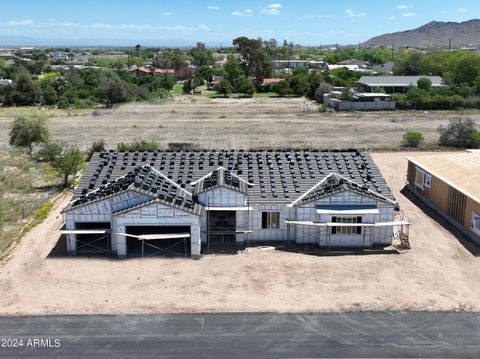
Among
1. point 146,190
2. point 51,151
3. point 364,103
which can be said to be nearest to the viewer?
point 146,190

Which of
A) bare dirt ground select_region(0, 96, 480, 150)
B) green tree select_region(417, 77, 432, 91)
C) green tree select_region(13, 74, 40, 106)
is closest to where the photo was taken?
bare dirt ground select_region(0, 96, 480, 150)

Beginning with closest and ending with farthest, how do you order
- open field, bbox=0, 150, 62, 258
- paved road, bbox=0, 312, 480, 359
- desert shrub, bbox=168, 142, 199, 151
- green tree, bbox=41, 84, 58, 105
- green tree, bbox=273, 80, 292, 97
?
paved road, bbox=0, 312, 480, 359 → open field, bbox=0, 150, 62, 258 → desert shrub, bbox=168, 142, 199, 151 → green tree, bbox=41, 84, 58, 105 → green tree, bbox=273, 80, 292, 97

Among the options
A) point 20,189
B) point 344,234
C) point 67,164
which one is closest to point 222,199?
point 344,234

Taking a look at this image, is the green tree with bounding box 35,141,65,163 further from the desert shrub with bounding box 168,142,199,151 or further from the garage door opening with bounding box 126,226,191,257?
the garage door opening with bounding box 126,226,191,257

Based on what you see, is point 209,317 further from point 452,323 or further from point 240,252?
point 452,323

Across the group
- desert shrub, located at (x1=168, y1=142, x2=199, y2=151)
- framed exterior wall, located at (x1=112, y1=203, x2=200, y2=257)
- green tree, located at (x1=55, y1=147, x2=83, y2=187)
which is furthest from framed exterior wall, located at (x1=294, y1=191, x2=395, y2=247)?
desert shrub, located at (x1=168, y1=142, x2=199, y2=151)

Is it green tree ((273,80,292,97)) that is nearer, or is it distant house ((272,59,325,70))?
green tree ((273,80,292,97))

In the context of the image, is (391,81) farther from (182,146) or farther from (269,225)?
(269,225)
